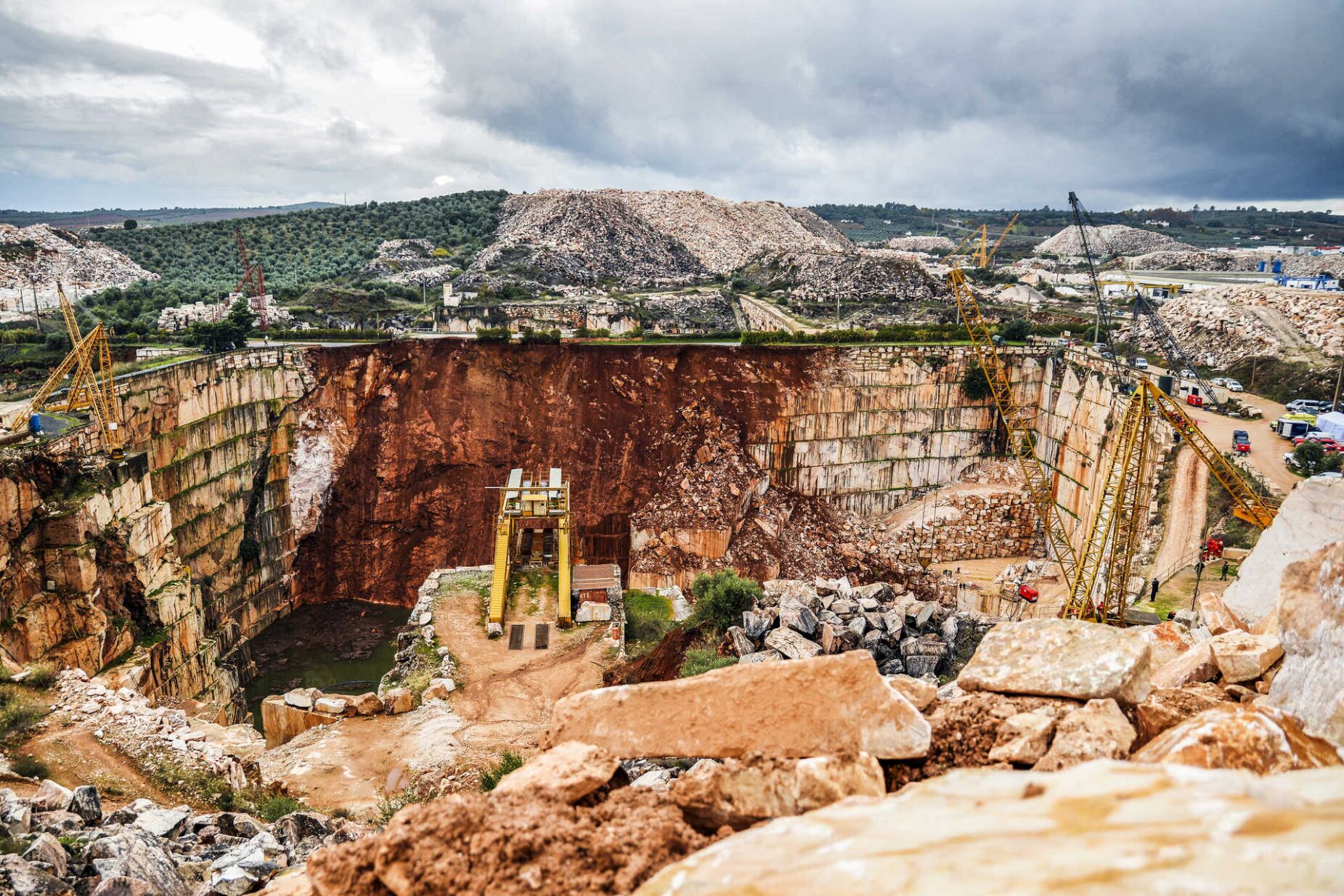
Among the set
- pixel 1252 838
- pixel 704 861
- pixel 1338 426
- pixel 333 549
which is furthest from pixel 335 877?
pixel 1338 426

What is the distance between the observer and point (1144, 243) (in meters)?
124

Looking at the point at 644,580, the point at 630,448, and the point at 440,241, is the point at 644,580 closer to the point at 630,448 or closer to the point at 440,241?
the point at 630,448

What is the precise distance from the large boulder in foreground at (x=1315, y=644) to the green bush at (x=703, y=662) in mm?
12508

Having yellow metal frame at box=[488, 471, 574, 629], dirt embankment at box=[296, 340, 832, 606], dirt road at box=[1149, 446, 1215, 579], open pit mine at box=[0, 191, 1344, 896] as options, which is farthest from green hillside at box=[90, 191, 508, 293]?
dirt road at box=[1149, 446, 1215, 579]

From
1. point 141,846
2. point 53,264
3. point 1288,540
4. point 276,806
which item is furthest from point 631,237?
point 141,846

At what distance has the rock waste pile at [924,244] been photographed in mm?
142125

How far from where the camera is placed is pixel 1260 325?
176ft

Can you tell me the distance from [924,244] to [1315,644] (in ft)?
503

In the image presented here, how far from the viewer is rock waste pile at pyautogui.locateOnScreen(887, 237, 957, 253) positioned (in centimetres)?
14212

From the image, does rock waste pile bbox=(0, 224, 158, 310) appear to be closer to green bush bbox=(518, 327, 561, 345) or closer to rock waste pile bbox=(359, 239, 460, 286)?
rock waste pile bbox=(359, 239, 460, 286)

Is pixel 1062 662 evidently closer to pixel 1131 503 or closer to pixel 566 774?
pixel 566 774

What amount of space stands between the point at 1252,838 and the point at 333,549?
42.5 meters

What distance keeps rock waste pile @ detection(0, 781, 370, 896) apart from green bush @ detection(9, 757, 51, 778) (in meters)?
2.02

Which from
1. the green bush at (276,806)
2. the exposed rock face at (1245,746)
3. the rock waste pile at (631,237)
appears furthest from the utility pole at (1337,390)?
the green bush at (276,806)
